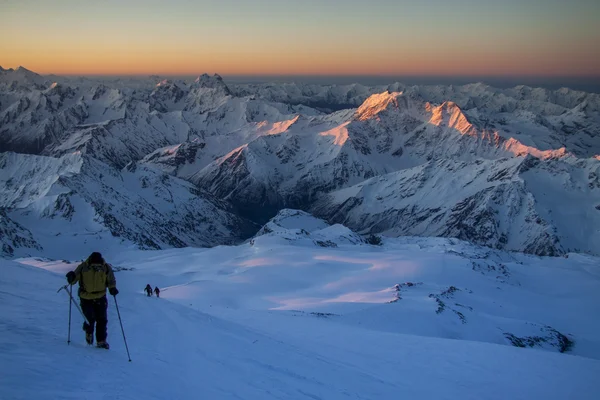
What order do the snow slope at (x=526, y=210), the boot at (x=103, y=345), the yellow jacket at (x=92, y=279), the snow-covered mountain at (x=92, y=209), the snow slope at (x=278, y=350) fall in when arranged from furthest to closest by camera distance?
the snow slope at (x=526, y=210)
the snow-covered mountain at (x=92, y=209)
the yellow jacket at (x=92, y=279)
the boot at (x=103, y=345)
the snow slope at (x=278, y=350)

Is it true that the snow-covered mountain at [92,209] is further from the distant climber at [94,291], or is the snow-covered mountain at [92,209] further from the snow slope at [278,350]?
the distant climber at [94,291]

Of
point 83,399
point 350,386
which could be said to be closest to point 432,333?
point 350,386

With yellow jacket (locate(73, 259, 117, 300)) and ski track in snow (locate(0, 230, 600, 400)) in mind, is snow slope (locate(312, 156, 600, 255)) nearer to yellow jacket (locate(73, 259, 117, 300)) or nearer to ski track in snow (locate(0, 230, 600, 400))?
ski track in snow (locate(0, 230, 600, 400))

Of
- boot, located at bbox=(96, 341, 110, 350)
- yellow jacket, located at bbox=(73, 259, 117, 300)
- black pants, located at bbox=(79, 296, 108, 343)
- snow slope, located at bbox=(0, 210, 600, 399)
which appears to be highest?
yellow jacket, located at bbox=(73, 259, 117, 300)

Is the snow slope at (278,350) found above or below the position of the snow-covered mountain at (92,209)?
above

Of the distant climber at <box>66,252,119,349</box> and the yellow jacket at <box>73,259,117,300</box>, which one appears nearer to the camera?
the distant climber at <box>66,252,119,349</box>

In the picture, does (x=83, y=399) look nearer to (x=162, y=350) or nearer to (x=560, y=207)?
(x=162, y=350)

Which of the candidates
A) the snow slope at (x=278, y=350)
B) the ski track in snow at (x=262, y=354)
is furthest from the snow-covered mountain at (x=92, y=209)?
the ski track in snow at (x=262, y=354)

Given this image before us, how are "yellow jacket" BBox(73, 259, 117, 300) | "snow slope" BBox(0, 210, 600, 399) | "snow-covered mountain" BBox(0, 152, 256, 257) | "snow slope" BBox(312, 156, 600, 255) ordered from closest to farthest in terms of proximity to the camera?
"snow slope" BBox(0, 210, 600, 399) < "yellow jacket" BBox(73, 259, 117, 300) < "snow-covered mountain" BBox(0, 152, 256, 257) < "snow slope" BBox(312, 156, 600, 255)

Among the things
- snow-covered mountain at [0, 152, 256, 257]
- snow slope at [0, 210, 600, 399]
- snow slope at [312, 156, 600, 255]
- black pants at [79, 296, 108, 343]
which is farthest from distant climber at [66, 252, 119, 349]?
snow slope at [312, 156, 600, 255]
